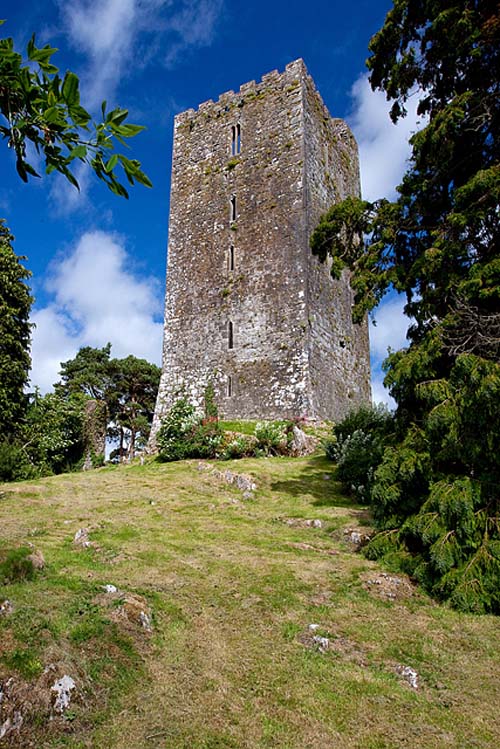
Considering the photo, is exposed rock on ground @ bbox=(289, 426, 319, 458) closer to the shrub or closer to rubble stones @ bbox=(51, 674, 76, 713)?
the shrub

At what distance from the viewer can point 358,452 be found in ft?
40.9

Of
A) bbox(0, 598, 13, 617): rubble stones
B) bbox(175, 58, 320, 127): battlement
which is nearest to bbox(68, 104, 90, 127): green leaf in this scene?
bbox(0, 598, 13, 617): rubble stones

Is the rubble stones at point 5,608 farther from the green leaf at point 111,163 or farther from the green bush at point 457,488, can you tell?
the green bush at point 457,488

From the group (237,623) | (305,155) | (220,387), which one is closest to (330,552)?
(237,623)

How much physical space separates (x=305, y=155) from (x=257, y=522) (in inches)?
608

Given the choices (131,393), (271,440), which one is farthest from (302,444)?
(131,393)

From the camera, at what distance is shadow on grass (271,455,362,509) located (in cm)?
1110

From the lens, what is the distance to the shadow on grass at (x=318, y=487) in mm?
11097

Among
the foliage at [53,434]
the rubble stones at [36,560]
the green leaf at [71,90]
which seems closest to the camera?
the green leaf at [71,90]

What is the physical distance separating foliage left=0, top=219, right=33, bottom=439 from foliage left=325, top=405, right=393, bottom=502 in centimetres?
998

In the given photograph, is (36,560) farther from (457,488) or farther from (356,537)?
(457,488)

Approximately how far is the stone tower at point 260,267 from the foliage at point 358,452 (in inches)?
126

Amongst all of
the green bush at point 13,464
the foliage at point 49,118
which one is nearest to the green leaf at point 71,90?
the foliage at point 49,118

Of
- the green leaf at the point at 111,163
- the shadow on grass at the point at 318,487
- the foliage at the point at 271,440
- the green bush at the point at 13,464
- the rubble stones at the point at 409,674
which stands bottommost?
the rubble stones at the point at 409,674
